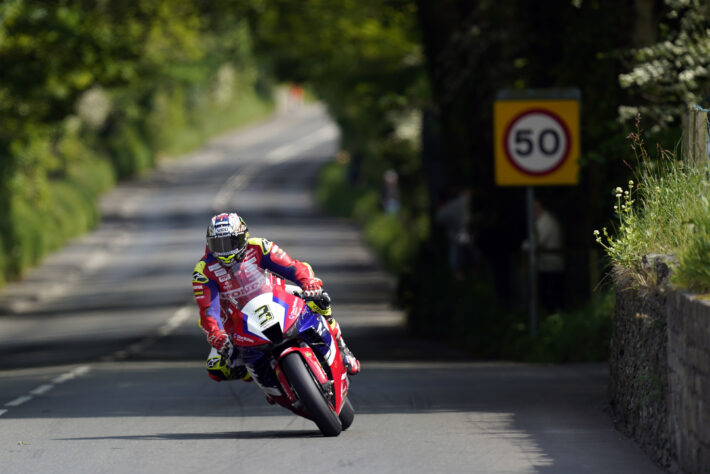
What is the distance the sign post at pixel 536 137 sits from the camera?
18.0 metres

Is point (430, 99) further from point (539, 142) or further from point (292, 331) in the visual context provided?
point (292, 331)

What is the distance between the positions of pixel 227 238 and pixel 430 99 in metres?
21.8

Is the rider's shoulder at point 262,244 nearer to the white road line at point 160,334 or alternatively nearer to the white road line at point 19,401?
the white road line at point 19,401

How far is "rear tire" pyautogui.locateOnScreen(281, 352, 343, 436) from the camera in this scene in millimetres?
10586

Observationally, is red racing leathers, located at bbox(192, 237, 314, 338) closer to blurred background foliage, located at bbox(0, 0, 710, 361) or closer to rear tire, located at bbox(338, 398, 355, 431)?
rear tire, located at bbox(338, 398, 355, 431)

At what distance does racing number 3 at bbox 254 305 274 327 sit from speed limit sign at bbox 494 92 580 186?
7.47m

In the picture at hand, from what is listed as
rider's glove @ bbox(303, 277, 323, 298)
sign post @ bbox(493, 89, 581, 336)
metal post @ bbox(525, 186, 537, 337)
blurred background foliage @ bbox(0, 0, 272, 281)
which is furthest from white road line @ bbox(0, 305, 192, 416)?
blurred background foliage @ bbox(0, 0, 272, 281)

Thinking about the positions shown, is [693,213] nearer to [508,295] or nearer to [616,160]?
[616,160]

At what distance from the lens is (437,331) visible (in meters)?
24.1

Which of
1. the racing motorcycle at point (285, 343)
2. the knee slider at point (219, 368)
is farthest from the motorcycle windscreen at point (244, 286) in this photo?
the knee slider at point (219, 368)

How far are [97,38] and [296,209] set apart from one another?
3751cm

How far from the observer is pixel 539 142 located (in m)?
18.1

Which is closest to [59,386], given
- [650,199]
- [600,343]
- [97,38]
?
[600,343]

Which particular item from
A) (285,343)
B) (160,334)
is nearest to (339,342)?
(285,343)
